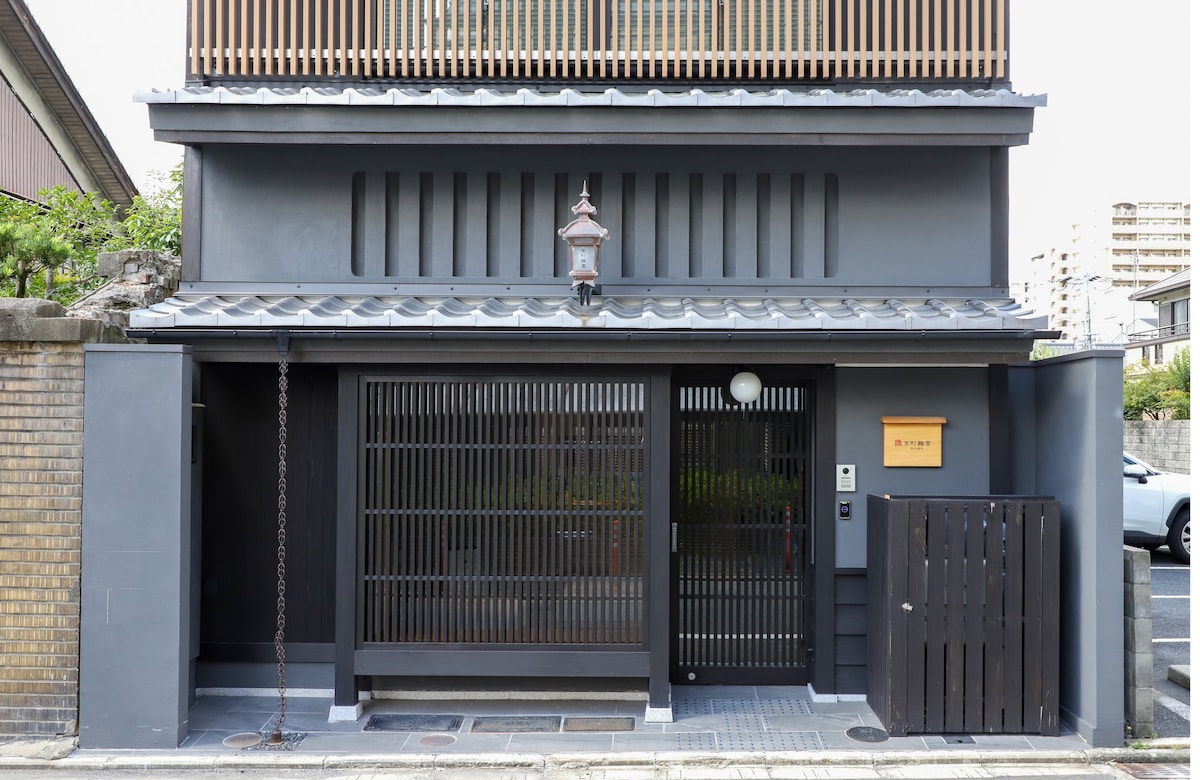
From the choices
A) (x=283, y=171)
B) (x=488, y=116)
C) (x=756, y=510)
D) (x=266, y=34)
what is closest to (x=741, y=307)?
(x=756, y=510)

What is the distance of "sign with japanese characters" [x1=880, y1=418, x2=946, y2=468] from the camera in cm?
841

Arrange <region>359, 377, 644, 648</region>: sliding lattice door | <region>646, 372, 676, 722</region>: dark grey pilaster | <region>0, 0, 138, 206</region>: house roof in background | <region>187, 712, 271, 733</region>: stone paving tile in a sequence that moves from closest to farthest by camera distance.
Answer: <region>187, 712, 271, 733</region>: stone paving tile
<region>646, 372, 676, 722</region>: dark grey pilaster
<region>359, 377, 644, 648</region>: sliding lattice door
<region>0, 0, 138, 206</region>: house roof in background

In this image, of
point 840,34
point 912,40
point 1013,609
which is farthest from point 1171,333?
point 1013,609

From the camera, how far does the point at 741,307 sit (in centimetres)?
812

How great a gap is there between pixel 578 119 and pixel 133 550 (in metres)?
5.08

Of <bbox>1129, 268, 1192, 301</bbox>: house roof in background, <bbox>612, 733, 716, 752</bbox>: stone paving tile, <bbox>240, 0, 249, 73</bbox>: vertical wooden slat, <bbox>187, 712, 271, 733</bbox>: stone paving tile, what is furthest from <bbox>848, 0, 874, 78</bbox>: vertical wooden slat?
<bbox>1129, 268, 1192, 301</bbox>: house roof in background

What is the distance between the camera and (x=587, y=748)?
7.26 meters

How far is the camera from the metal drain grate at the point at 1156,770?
6754 millimetres

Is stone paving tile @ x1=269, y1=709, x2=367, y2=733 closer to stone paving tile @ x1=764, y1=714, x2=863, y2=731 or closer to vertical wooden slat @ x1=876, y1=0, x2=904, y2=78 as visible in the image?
stone paving tile @ x1=764, y1=714, x2=863, y2=731

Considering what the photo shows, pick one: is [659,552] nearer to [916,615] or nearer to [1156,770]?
[916,615]

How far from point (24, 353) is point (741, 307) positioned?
579 cm

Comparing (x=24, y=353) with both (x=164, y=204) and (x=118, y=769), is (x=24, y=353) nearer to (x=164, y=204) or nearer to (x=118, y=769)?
(x=118, y=769)

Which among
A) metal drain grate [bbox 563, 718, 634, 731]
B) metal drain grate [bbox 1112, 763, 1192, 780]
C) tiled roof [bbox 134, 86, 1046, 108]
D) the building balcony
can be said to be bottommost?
metal drain grate [bbox 1112, 763, 1192, 780]

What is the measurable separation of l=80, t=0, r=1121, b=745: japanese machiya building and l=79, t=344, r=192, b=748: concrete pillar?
2cm
